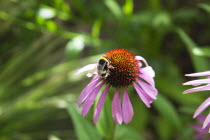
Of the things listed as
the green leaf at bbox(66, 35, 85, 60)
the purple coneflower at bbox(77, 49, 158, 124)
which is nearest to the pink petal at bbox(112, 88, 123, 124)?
the purple coneflower at bbox(77, 49, 158, 124)

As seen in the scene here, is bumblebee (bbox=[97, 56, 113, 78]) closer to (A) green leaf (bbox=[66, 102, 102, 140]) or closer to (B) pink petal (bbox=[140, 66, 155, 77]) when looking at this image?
(B) pink petal (bbox=[140, 66, 155, 77])

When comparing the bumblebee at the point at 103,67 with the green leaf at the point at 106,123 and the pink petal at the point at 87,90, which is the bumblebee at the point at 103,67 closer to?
the pink petal at the point at 87,90

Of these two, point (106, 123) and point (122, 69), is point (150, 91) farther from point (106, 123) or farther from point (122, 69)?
point (106, 123)

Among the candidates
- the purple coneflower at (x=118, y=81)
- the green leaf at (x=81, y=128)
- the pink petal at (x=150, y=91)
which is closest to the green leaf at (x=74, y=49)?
the green leaf at (x=81, y=128)

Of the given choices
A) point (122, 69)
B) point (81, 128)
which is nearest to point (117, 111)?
point (122, 69)

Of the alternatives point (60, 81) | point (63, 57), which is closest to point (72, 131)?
point (60, 81)

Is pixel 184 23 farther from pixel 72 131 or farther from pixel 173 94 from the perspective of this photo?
pixel 72 131
